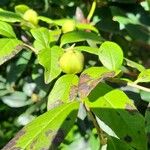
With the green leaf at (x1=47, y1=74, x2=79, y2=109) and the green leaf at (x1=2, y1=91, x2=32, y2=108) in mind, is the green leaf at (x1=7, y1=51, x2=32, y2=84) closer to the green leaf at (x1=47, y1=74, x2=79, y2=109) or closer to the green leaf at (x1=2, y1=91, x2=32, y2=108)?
the green leaf at (x1=2, y1=91, x2=32, y2=108)

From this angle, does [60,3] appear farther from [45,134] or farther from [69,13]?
[45,134]

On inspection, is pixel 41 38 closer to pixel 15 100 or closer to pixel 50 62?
pixel 50 62

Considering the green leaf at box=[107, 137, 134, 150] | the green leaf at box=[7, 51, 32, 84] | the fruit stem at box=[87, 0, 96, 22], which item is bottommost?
the green leaf at box=[7, 51, 32, 84]

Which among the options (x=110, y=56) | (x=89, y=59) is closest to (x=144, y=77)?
Answer: (x=110, y=56)

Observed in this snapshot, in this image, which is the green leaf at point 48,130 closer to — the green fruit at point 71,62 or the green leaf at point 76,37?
the green fruit at point 71,62

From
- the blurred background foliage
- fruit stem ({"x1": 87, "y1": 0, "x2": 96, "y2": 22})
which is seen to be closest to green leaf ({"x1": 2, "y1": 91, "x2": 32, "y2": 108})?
the blurred background foliage
